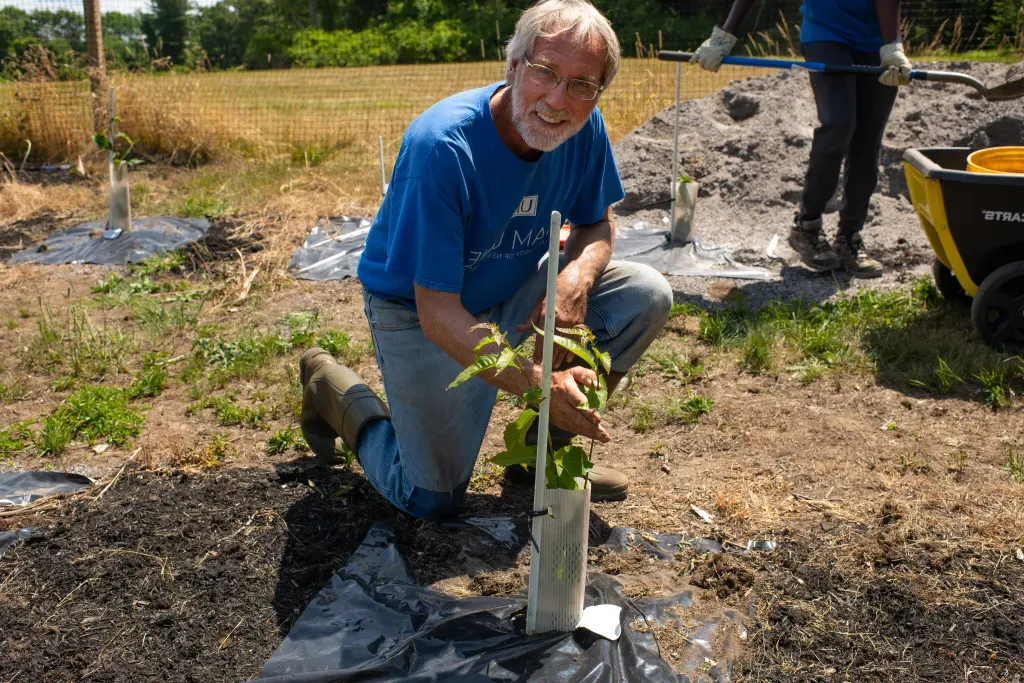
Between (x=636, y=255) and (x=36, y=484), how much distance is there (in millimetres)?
3693

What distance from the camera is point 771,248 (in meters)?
5.79

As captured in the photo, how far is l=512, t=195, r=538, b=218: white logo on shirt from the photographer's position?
2645 millimetres

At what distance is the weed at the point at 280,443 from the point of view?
3.41 m

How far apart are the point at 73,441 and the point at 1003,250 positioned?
389 cm

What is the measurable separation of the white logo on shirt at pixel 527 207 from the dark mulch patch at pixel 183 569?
98 cm

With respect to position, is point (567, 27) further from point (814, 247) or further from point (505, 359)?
point (814, 247)

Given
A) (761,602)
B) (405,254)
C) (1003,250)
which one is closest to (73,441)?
(405,254)

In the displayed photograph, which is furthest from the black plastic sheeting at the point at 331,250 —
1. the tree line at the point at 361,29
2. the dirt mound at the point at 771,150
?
the tree line at the point at 361,29

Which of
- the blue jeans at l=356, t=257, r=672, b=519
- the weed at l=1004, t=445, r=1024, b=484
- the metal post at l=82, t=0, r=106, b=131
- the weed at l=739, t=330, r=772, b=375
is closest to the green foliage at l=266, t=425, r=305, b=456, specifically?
the blue jeans at l=356, t=257, r=672, b=519

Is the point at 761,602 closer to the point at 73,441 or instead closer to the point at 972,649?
the point at 972,649

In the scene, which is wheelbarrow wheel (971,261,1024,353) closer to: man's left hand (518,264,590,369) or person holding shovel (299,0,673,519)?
person holding shovel (299,0,673,519)

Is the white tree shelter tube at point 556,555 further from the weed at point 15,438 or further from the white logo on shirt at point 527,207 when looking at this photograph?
the weed at point 15,438

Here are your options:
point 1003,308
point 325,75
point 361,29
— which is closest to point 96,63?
point 1003,308

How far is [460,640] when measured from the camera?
2.24 m
